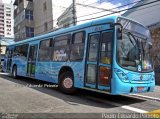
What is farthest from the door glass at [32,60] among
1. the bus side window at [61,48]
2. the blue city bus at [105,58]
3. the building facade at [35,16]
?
the building facade at [35,16]

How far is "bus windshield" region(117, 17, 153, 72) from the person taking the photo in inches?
323

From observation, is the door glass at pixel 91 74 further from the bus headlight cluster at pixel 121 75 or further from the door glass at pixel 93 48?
the bus headlight cluster at pixel 121 75

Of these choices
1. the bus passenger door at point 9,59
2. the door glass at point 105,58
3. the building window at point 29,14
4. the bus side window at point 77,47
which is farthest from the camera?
the building window at point 29,14

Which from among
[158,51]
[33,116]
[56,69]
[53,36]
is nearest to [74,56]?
[56,69]

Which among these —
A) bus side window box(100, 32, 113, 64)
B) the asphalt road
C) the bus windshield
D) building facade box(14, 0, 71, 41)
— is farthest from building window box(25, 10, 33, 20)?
bus side window box(100, 32, 113, 64)

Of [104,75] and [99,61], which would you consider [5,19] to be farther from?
[104,75]

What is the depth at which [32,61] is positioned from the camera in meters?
14.3

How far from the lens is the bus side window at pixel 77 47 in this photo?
9.73 metres

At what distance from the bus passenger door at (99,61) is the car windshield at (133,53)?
0.40 meters

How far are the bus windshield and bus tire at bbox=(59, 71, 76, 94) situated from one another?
9.11 feet

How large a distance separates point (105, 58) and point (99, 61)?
287mm

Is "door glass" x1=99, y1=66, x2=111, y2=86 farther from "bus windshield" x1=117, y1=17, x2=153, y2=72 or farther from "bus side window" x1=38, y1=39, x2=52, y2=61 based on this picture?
"bus side window" x1=38, y1=39, x2=52, y2=61

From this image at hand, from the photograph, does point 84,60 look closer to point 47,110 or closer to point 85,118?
point 47,110

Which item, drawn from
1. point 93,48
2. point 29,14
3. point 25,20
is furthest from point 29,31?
point 93,48
